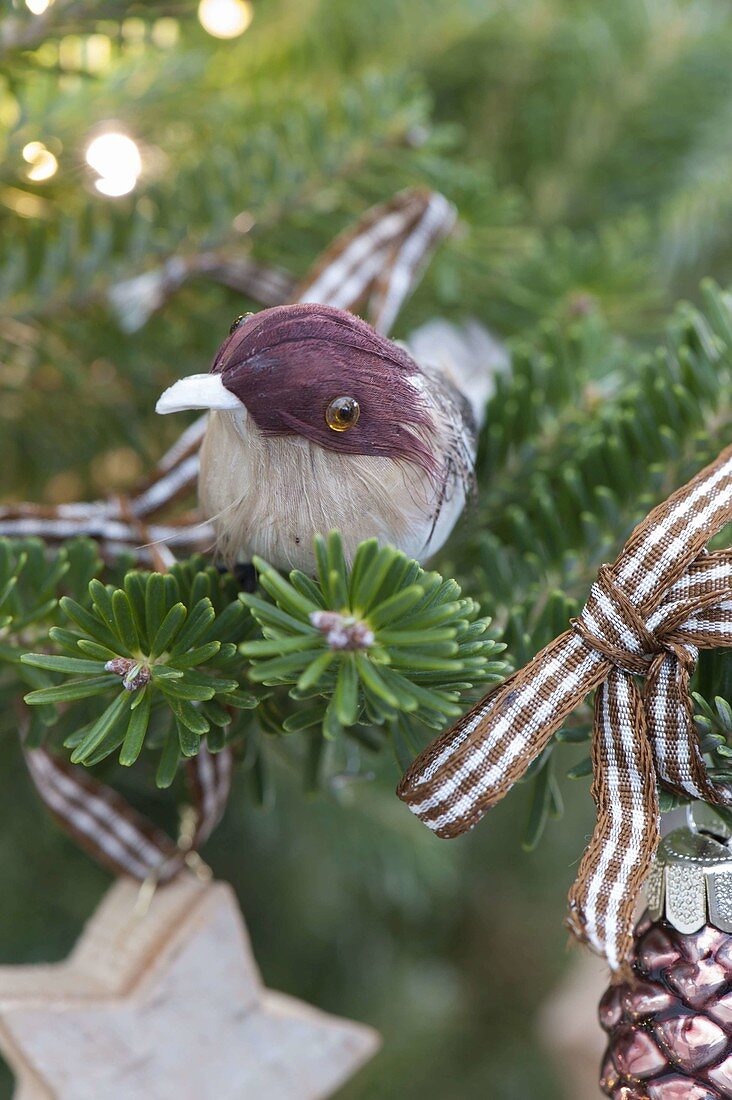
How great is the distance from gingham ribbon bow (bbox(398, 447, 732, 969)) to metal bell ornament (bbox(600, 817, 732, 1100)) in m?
0.03

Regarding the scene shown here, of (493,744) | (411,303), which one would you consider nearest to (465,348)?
(411,303)

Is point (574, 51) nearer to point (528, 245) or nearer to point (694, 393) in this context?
point (528, 245)

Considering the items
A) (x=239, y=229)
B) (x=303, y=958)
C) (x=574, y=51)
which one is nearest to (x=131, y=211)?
(x=239, y=229)

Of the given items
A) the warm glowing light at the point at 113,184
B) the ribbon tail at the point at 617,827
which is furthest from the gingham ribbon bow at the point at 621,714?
the warm glowing light at the point at 113,184

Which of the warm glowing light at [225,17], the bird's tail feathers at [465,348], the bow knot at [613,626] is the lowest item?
the bow knot at [613,626]

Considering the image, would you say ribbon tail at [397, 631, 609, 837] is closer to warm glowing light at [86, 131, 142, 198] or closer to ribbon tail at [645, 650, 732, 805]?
ribbon tail at [645, 650, 732, 805]

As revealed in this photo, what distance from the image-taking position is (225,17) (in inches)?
22.0

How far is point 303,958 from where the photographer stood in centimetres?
62

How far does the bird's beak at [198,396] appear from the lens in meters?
0.24

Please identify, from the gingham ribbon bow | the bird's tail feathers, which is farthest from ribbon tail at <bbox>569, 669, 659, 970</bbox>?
the bird's tail feathers

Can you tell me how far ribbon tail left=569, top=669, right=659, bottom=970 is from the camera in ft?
0.79

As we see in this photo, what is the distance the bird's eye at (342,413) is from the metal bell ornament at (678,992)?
159mm

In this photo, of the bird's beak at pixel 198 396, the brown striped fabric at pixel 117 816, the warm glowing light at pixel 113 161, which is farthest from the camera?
the warm glowing light at pixel 113 161

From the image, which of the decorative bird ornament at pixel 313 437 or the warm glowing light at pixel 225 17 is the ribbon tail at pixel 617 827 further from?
the warm glowing light at pixel 225 17
